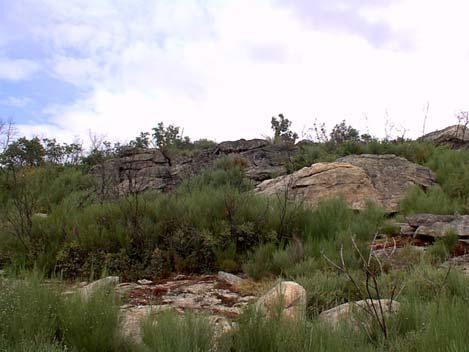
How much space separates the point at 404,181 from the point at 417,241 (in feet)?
13.8

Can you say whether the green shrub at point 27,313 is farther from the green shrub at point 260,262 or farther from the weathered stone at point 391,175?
the weathered stone at point 391,175

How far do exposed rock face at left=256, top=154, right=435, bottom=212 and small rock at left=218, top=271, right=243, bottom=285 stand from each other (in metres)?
3.84

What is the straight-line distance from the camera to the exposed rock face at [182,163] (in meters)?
14.0

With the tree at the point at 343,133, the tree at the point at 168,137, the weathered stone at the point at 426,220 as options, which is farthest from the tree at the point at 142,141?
the weathered stone at the point at 426,220

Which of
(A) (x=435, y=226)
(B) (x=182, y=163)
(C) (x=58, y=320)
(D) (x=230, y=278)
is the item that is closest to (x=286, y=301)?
(C) (x=58, y=320)

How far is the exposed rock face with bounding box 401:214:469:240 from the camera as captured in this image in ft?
24.0

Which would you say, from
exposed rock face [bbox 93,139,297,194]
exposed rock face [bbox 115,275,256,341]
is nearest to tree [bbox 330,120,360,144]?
exposed rock face [bbox 93,139,297,194]

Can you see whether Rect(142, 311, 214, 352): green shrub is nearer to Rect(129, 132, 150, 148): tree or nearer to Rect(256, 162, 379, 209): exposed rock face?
Rect(256, 162, 379, 209): exposed rock face

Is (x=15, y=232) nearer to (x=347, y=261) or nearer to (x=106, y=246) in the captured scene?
(x=106, y=246)

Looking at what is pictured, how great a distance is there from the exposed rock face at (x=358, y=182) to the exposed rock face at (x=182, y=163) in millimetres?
2064

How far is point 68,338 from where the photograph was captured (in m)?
3.38

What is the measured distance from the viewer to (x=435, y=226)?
25.2ft

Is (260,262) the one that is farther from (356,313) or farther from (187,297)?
(356,313)

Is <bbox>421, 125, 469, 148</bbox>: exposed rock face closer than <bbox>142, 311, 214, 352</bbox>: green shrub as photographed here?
No
